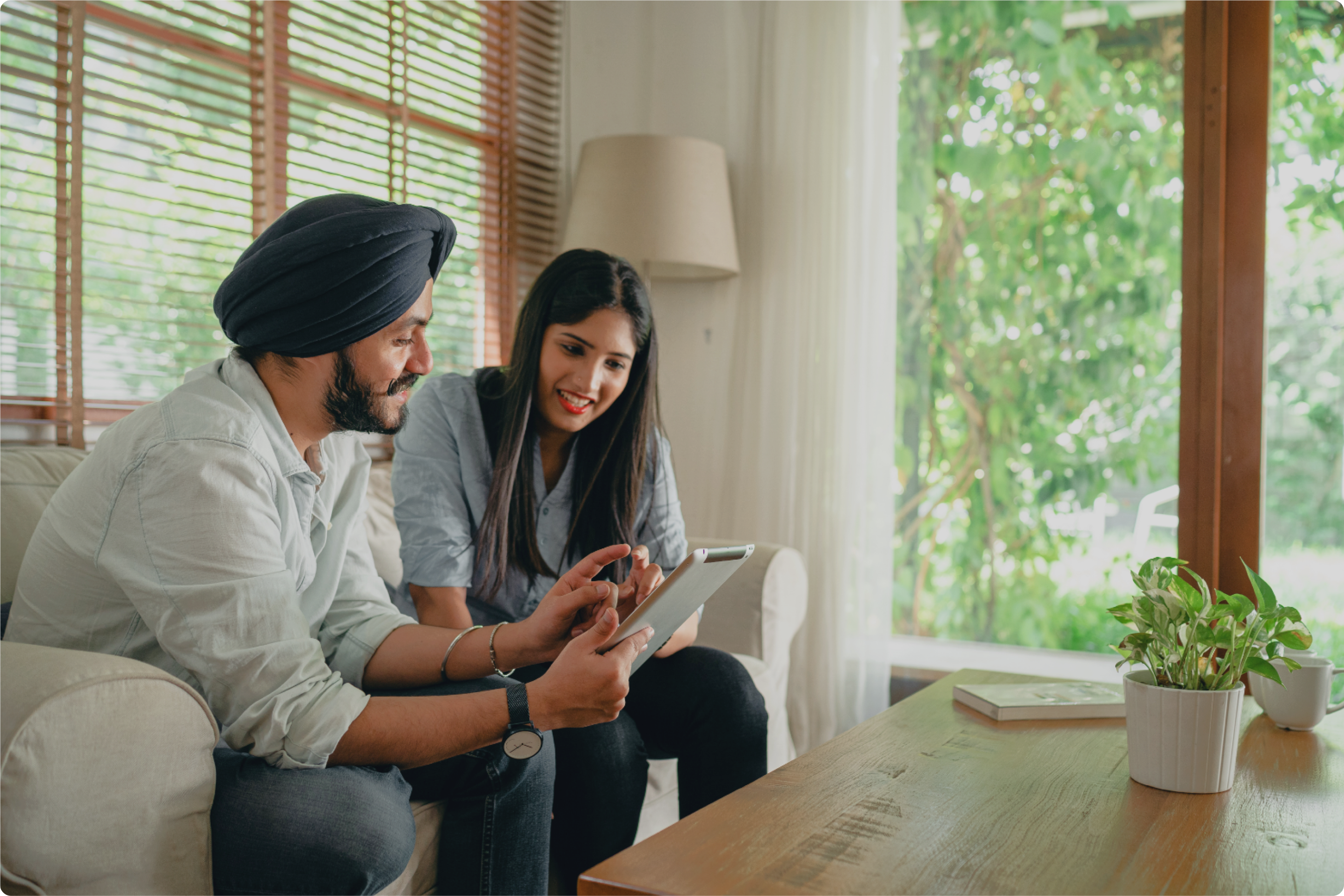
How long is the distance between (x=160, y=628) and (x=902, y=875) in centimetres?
73

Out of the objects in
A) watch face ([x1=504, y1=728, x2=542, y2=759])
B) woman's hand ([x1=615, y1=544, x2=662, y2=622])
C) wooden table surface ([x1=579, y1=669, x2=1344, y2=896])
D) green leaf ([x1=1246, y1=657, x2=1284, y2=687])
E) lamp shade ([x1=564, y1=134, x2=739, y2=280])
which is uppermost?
lamp shade ([x1=564, y1=134, x2=739, y2=280])

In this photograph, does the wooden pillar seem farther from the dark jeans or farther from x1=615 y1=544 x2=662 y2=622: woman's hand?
the dark jeans

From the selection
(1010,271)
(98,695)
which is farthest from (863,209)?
(98,695)

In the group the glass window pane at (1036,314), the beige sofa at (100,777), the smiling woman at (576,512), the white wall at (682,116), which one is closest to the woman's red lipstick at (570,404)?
the smiling woman at (576,512)

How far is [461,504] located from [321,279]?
23.0 inches

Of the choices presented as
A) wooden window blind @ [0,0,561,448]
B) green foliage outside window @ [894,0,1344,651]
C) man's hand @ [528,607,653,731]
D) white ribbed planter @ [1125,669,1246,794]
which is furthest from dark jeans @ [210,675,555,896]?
green foliage outside window @ [894,0,1344,651]

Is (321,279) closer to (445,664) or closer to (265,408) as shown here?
(265,408)

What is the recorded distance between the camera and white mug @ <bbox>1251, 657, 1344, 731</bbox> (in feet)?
4.27

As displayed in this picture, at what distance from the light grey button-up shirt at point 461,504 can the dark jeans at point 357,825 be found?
43 cm

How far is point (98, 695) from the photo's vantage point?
88 centimetres

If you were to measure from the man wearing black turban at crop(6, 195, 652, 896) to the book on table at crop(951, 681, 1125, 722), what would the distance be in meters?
0.51

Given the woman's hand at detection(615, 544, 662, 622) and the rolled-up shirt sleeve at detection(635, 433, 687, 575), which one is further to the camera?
the rolled-up shirt sleeve at detection(635, 433, 687, 575)

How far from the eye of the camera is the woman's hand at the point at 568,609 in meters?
1.26

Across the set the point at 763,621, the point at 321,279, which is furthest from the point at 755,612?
the point at 321,279
